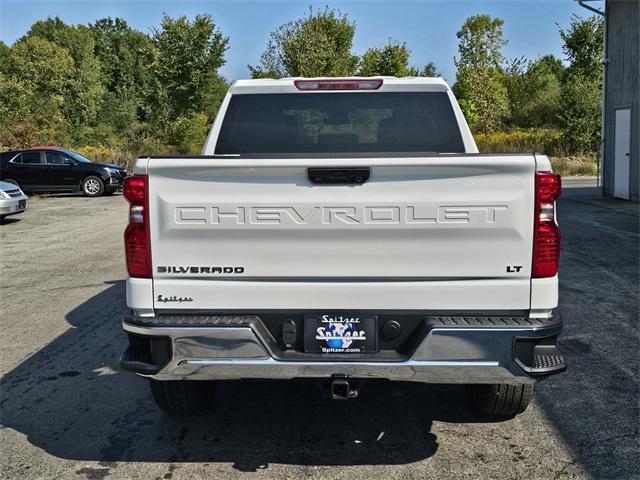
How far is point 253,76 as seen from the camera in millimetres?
39375

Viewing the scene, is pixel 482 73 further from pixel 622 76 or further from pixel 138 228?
pixel 138 228

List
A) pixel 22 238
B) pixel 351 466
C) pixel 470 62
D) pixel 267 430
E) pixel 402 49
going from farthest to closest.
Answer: pixel 470 62 → pixel 402 49 → pixel 22 238 → pixel 267 430 → pixel 351 466

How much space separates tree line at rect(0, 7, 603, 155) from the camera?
33938 millimetres

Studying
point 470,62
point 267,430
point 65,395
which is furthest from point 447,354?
point 470,62

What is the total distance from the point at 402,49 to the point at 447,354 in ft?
127

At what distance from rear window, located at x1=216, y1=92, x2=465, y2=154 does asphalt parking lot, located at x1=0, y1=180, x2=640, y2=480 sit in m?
1.71

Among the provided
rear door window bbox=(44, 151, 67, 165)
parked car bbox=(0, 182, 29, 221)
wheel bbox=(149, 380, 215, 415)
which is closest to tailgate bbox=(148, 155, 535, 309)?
wheel bbox=(149, 380, 215, 415)

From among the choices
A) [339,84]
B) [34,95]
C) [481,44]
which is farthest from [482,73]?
[339,84]

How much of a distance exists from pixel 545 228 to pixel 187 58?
37.7 m

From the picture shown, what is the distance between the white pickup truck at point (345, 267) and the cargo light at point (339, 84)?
1471mm

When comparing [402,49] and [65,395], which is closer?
[65,395]

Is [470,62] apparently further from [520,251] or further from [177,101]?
[520,251]

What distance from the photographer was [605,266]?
9.22 m

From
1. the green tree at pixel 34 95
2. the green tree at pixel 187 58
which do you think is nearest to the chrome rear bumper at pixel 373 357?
the green tree at pixel 34 95
